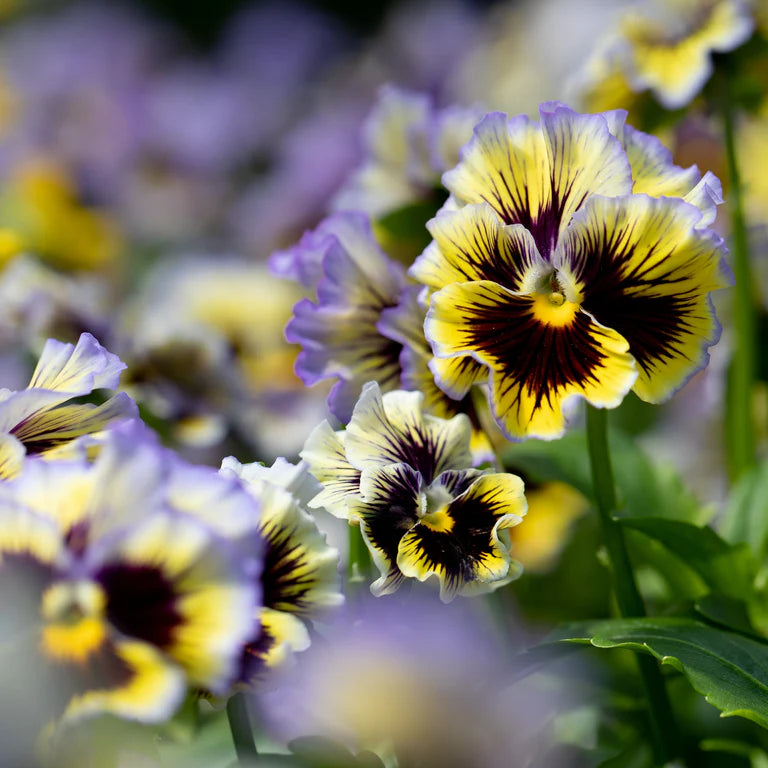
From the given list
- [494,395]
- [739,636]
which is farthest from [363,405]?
[739,636]

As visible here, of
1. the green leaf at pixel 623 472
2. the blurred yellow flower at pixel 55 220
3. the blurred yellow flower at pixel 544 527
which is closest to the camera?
the green leaf at pixel 623 472

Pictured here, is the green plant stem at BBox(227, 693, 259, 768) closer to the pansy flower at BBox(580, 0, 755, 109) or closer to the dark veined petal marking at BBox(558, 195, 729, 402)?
the dark veined petal marking at BBox(558, 195, 729, 402)

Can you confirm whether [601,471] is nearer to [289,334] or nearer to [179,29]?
[289,334]

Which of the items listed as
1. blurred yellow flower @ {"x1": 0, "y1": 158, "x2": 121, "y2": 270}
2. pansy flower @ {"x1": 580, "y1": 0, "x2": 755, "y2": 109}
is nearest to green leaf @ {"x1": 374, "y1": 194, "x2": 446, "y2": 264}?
pansy flower @ {"x1": 580, "y1": 0, "x2": 755, "y2": 109}

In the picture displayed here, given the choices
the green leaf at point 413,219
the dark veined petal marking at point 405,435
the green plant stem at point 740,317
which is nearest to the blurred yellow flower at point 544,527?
the green plant stem at point 740,317

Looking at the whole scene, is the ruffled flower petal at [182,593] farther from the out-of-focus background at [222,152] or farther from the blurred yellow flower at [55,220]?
the blurred yellow flower at [55,220]

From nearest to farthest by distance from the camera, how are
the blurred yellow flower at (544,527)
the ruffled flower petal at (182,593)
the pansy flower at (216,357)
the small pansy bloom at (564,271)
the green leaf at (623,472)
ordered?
the ruffled flower petal at (182,593), the small pansy bloom at (564,271), the green leaf at (623,472), the pansy flower at (216,357), the blurred yellow flower at (544,527)
